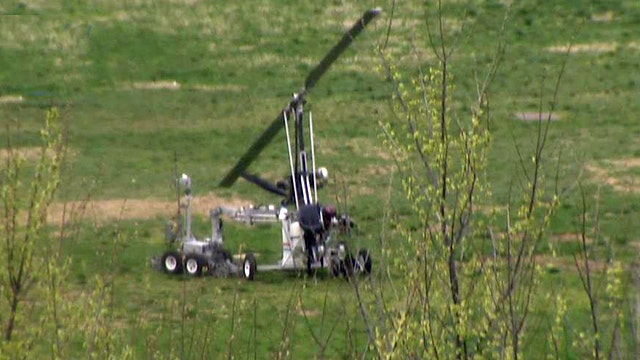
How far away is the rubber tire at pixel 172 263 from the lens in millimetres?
20191

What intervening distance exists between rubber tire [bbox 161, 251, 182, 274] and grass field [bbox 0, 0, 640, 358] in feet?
0.42

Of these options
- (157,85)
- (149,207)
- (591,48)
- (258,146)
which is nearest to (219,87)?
(157,85)

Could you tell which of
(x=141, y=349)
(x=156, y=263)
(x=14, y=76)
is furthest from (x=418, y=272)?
(x=14, y=76)

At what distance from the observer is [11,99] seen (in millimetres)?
33625

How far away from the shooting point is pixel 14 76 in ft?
117

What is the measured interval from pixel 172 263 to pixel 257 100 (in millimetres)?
13930

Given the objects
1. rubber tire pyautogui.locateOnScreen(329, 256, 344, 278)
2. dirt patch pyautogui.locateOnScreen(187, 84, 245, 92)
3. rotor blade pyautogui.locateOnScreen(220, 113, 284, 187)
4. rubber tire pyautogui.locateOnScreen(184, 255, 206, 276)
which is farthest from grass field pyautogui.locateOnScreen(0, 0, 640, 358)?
rubber tire pyautogui.locateOnScreen(329, 256, 344, 278)

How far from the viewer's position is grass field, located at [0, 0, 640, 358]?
22.6m

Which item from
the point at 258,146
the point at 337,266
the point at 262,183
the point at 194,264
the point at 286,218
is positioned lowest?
the point at 194,264

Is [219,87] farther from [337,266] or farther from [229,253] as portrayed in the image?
[337,266]

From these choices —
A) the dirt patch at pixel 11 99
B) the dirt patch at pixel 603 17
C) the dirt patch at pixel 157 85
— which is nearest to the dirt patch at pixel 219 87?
the dirt patch at pixel 157 85

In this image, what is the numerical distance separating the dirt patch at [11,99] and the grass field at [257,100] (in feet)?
0.18

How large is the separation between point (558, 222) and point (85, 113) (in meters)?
12.9

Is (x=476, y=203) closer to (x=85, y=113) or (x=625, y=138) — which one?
(x=625, y=138)
